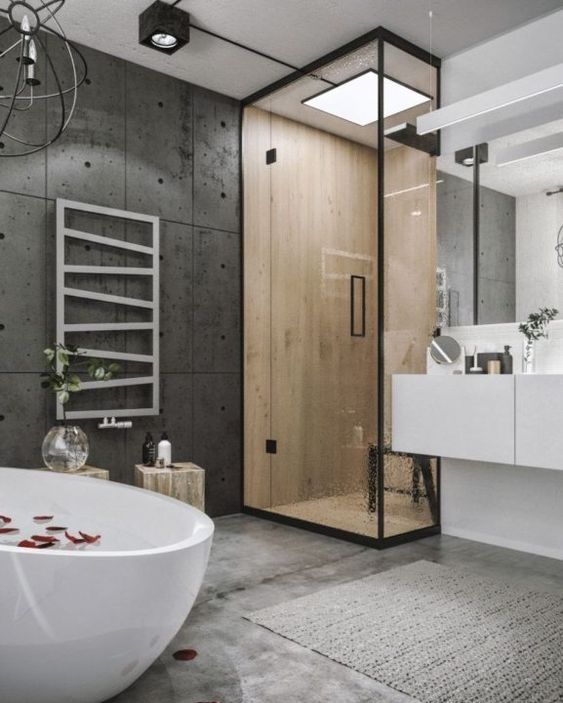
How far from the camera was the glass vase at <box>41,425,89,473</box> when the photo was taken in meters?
3.24

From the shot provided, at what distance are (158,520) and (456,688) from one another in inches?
45.5

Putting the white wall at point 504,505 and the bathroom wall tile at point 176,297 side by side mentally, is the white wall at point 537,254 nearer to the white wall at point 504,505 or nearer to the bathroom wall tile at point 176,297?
the white wall at point 504,505

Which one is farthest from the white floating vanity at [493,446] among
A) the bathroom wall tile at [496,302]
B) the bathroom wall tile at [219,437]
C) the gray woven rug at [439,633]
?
the bathroom wall tile at [219,437]

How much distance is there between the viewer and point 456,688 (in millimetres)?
2023

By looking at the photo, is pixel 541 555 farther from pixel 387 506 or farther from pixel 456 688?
pixel 456 688

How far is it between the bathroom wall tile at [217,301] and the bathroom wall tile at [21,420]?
109 centimetres

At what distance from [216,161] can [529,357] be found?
2473 mm

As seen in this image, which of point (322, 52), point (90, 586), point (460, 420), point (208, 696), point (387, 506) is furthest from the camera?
point (322, 52)

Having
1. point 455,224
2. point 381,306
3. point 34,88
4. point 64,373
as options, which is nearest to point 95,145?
point 34,88

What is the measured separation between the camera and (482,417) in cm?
334

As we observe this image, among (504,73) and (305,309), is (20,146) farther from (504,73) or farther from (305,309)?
(504,73)

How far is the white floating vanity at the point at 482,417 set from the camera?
3.07 m

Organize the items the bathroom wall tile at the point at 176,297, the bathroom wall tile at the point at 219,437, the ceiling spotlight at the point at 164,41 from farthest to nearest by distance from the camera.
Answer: the bathroom wall tile at the point at 219,437, the bathroom wall tile at the point at 176,297, the ceiling spotlight at the point at 164,41

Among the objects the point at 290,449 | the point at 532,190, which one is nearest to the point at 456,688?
the point at 290,449
